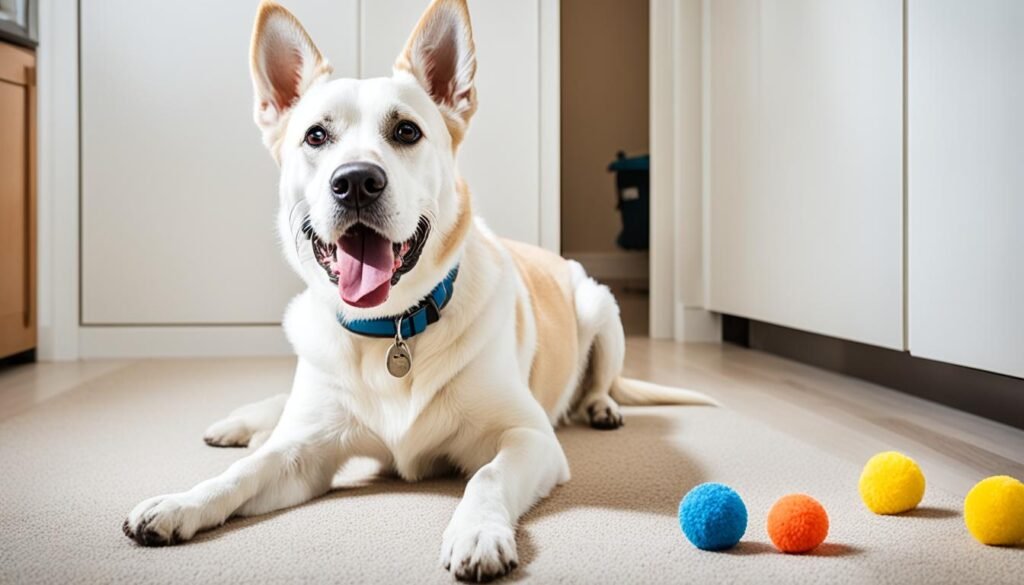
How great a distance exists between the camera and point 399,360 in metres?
1.43

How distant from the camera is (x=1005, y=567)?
1071 millimetres

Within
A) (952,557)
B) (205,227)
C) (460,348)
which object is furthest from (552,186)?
(952,557)

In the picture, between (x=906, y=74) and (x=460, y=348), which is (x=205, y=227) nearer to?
(x=460, y=348)

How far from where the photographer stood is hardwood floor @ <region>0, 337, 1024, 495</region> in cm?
171

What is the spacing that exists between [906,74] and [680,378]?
3.82 ft

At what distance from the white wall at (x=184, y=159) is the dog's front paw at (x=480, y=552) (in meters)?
2.60

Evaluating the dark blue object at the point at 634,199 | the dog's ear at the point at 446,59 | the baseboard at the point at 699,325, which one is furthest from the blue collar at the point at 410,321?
the dark blue object at the point at 634,199

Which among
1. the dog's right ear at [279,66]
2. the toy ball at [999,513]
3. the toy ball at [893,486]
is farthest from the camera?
the dog's right ear at [279,66]

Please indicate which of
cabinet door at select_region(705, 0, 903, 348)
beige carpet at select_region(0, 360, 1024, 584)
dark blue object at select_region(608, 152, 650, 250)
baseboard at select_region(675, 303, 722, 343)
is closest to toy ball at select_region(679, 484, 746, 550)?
beige carpet at select_region(0, 360, 1024, 584)

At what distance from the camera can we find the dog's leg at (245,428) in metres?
1.89

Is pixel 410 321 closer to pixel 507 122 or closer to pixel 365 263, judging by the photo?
pixel 365 263

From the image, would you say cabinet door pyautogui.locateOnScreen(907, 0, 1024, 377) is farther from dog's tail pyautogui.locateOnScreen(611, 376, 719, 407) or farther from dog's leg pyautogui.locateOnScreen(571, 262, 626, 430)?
dog's leg pyautogui.locateOnScreen(571, 262, 626, 430)

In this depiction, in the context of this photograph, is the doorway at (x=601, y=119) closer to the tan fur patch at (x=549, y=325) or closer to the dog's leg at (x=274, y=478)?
the tan fur patch at (x=549, y=325)

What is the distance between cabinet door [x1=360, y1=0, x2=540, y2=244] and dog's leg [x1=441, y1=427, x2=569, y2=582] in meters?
2.25
